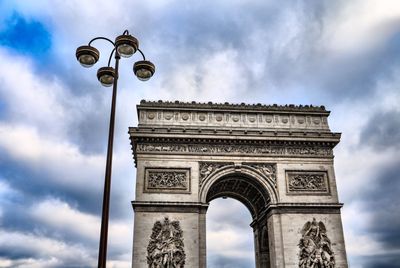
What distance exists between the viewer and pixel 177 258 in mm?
21234

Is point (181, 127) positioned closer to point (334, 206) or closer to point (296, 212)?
point (296, 212)

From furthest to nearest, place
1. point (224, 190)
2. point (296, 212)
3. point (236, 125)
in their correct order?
point (224, 190) < point (236, 125) < point (296, 212)

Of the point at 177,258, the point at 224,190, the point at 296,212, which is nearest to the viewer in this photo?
the point at 177,258

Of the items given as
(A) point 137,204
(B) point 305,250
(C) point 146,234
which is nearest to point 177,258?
(C) point 146,234

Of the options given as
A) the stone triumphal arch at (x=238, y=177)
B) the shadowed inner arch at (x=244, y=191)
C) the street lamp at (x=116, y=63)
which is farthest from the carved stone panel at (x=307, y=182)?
the street lamp at (x=116, y=63)

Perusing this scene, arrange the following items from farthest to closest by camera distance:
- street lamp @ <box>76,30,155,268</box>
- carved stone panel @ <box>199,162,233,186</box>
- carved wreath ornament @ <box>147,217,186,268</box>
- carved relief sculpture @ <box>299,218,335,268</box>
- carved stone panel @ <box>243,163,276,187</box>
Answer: carved stone panel @ <box>243,163,276,187</box> < carved stone panel @ <box>199,162,233,186</box> < carved relief sculpture @ <box>299,218,335,268</box> < carved wreath ornament @ <box>147,217,186,268</box> < street lamp @ <box>76,30,155,268</box>

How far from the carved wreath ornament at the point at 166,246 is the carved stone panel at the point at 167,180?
1.76 m

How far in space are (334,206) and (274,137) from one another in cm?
518

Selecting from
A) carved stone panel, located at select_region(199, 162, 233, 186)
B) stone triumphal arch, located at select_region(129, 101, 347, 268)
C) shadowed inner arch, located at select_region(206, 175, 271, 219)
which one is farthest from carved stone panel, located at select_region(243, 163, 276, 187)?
carved stone panel, located at select_region(199, 162, 233, 186)

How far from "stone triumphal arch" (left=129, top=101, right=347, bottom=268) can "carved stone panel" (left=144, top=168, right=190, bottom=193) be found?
0.19 ft

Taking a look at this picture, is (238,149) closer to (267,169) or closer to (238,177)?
(238,177)

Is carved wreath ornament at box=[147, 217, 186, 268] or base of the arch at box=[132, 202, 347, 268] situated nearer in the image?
carved wreath ornament at box=[147, 217, 186, 268]

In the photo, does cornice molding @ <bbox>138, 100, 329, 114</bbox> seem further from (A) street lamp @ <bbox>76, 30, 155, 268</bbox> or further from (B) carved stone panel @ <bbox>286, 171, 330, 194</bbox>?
(A) street lamp @ <bbox>76, 30, 155, 268</bbox>

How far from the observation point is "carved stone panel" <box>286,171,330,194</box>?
23562 mm
